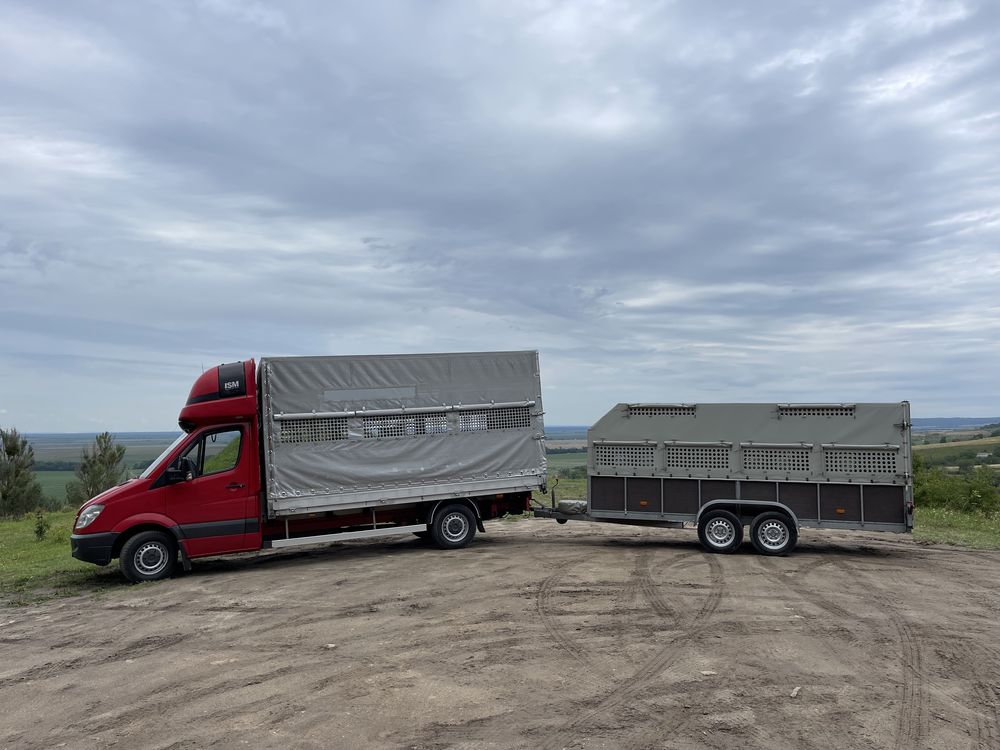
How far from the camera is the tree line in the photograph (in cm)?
3362

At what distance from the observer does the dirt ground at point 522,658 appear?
6.01 meters

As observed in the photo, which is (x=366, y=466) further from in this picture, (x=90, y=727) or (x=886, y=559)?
(x=886, y=559)

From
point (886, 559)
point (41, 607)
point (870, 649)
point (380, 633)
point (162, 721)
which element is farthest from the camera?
point (886, 559)

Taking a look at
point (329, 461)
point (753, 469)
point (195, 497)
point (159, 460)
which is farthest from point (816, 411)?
point (159, 460)

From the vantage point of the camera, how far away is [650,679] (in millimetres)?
7043

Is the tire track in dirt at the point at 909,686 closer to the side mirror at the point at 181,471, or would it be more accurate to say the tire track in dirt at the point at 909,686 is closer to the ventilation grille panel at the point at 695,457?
Answer: the ventilation grille panel at the point at 695,457

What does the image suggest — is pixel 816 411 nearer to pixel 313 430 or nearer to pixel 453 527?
pixel 453 527

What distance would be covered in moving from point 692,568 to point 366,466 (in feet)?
20.2

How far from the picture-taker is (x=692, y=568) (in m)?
12.5

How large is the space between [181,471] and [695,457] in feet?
30.7

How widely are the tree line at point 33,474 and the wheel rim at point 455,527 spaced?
25460mm

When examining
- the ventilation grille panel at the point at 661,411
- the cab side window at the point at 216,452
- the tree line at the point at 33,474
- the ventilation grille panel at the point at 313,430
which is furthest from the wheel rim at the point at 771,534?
the tree line at the point at 33,474

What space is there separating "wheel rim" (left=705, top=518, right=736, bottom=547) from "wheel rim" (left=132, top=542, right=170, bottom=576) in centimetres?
972

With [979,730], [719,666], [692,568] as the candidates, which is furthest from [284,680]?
[692,568]
